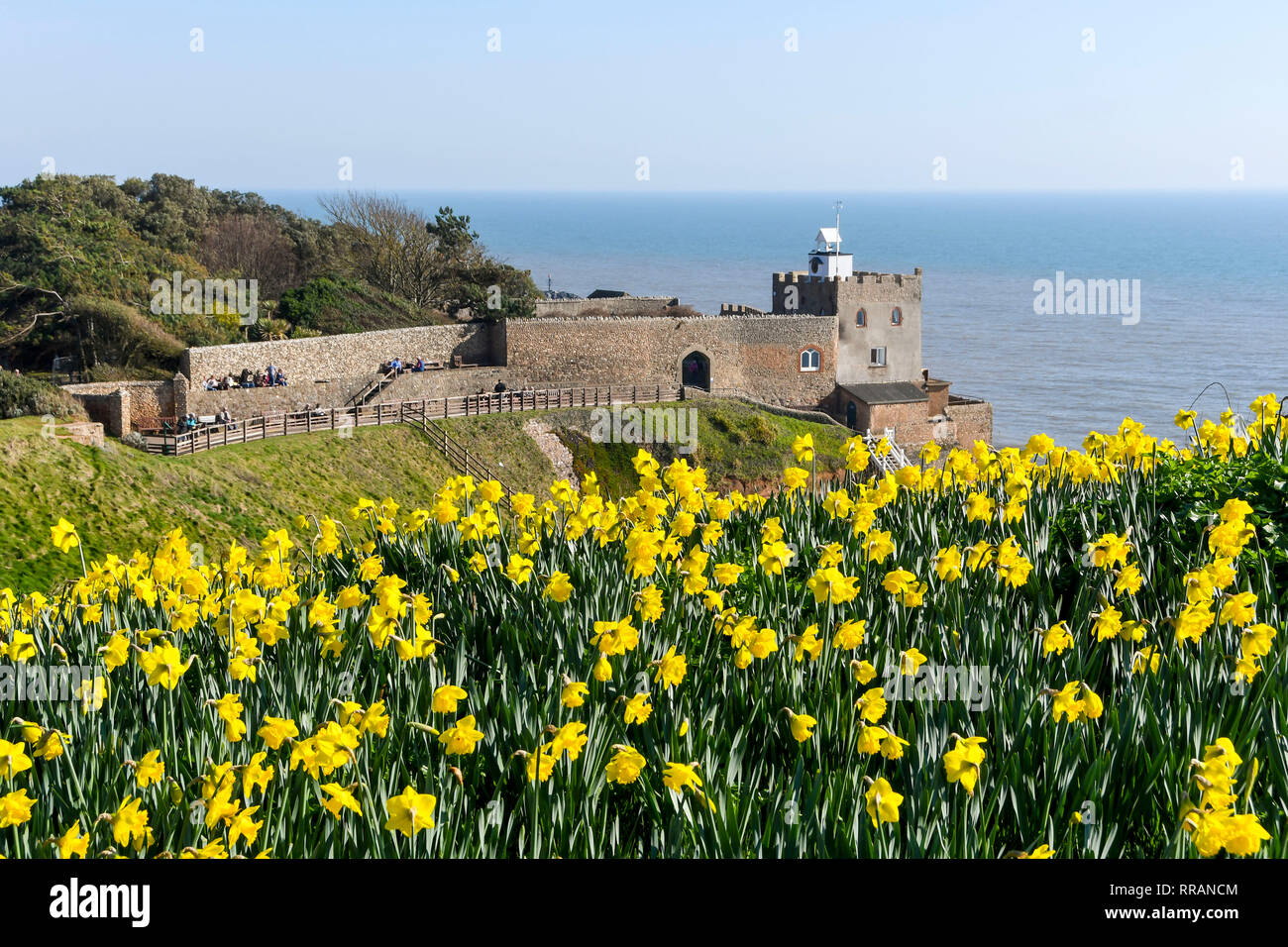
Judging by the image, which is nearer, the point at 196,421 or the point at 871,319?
the point at 196,421

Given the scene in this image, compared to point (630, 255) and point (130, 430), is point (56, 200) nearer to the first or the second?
point (130, 430)

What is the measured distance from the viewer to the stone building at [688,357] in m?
37.2

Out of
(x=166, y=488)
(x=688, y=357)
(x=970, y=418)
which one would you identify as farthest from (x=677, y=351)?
(x=166, y=488)

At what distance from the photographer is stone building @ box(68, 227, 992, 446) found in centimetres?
3719

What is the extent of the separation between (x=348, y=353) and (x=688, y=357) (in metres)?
12.5

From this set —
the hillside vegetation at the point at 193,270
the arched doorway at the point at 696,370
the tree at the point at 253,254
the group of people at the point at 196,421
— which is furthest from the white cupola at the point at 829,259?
the group of people at the point at 196,421

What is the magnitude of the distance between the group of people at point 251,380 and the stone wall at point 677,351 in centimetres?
847

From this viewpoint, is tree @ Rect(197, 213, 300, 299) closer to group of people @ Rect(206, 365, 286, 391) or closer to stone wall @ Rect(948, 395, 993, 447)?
group of people @ Rect(206, 365, 286, 391)

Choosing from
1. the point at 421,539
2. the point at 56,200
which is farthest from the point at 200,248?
the point at 421,539

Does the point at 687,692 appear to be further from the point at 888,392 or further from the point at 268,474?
the point at 888,392

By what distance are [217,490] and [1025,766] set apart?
24.8m

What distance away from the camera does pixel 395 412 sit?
3550cm

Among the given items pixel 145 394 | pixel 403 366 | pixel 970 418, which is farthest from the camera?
pixel 970 418

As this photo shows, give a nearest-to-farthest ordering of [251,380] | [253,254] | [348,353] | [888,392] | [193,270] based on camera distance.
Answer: [251,380] → [348,353] → [193,270] → [888,392] → [253,254]
